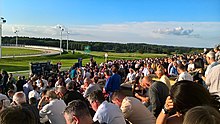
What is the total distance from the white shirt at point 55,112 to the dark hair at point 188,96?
4.09m

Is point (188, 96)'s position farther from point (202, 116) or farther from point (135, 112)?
point (135, 112)

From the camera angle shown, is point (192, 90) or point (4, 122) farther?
point (192, 90)

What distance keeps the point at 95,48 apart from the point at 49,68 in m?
108

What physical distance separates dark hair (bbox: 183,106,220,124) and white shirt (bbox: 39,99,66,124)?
4931 mm

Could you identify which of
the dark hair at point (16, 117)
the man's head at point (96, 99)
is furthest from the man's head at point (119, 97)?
the dark hair at point (16, 117)

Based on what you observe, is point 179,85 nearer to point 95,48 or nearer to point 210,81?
point 210,81

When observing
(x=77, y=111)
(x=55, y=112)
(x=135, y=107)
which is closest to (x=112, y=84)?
(x=55, y=112)

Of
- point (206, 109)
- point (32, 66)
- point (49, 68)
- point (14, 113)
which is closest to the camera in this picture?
point (206, 109)

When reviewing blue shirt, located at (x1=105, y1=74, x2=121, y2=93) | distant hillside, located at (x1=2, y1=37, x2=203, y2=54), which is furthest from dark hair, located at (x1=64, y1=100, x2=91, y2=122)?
distant hillside, located at (x1=2, y1=37, x2=203, y2=54)

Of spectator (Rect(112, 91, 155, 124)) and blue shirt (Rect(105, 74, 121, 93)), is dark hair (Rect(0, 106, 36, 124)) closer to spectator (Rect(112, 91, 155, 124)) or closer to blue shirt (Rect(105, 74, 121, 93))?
spectator (Rect(112, 91, 155, 124))

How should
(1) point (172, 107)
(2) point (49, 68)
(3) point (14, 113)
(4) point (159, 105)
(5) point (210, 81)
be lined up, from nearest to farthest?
(3) point (14, 113), (1) point (172, 107), (5) point (210, 81), (4) point (159, 105), (2) point (49, 68)

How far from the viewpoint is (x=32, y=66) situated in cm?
2791

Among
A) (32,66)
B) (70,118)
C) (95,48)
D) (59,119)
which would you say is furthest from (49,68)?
(95,48)

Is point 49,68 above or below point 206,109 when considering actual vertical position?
below
